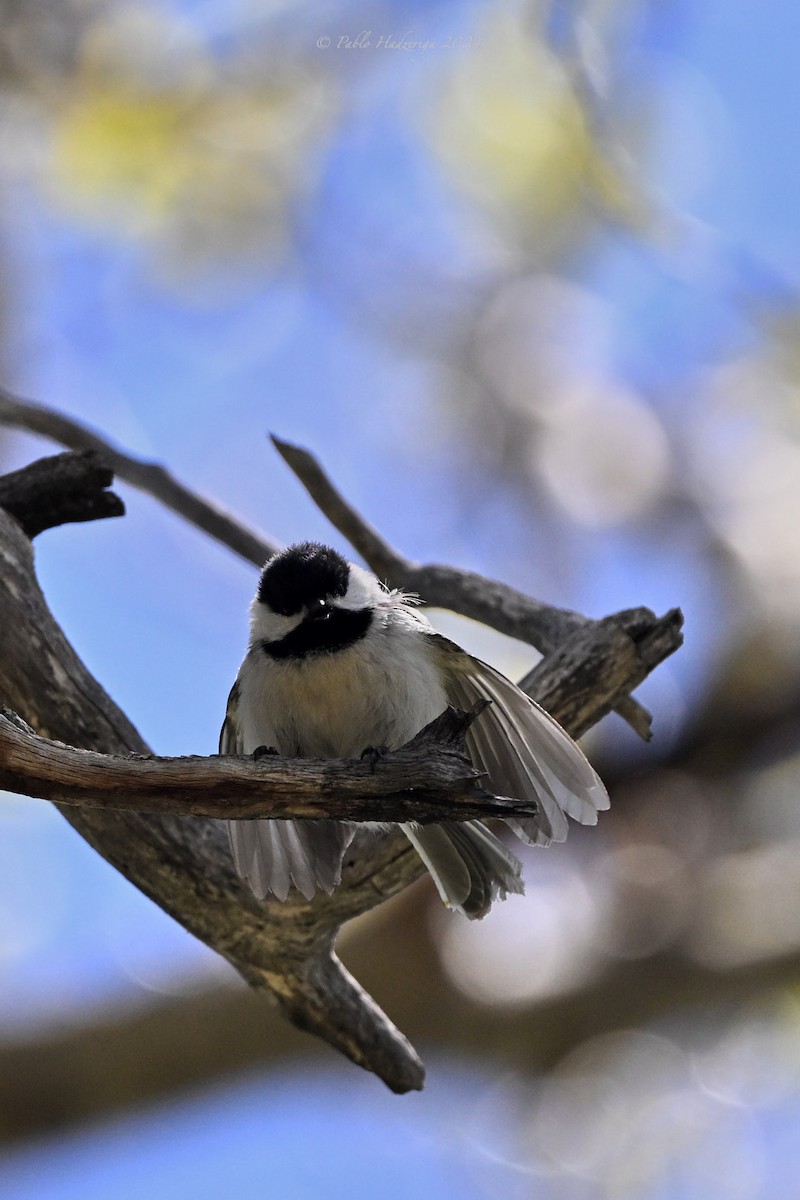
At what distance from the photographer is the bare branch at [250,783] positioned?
91.0 inches

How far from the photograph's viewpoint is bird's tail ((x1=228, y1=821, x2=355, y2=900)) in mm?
3229

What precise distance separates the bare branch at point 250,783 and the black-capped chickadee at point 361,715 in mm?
687

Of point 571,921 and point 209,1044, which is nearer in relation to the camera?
point 209,1044

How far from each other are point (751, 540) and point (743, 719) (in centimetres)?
98

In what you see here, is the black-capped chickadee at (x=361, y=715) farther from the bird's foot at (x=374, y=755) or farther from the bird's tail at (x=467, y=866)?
the bird's foot at (x=374, y=755)

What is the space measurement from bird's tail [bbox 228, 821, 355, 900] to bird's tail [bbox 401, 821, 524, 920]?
0.22 metres

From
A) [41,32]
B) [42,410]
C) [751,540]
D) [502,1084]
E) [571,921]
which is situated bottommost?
[502,1084]

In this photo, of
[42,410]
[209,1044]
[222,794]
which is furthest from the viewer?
[209,1044]

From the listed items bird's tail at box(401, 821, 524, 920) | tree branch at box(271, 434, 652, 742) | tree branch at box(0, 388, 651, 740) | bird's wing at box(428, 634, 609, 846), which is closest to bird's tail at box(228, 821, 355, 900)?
bird's tail at box(401, 821, 524, 920)

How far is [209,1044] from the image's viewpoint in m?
5.43

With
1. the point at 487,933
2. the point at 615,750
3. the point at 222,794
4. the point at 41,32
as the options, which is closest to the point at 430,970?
the point at 487,933

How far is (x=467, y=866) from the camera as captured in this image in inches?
131

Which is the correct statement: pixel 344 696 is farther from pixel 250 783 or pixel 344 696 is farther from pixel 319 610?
pixel 250 783

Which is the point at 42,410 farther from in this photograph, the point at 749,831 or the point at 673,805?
the point at 749,831
